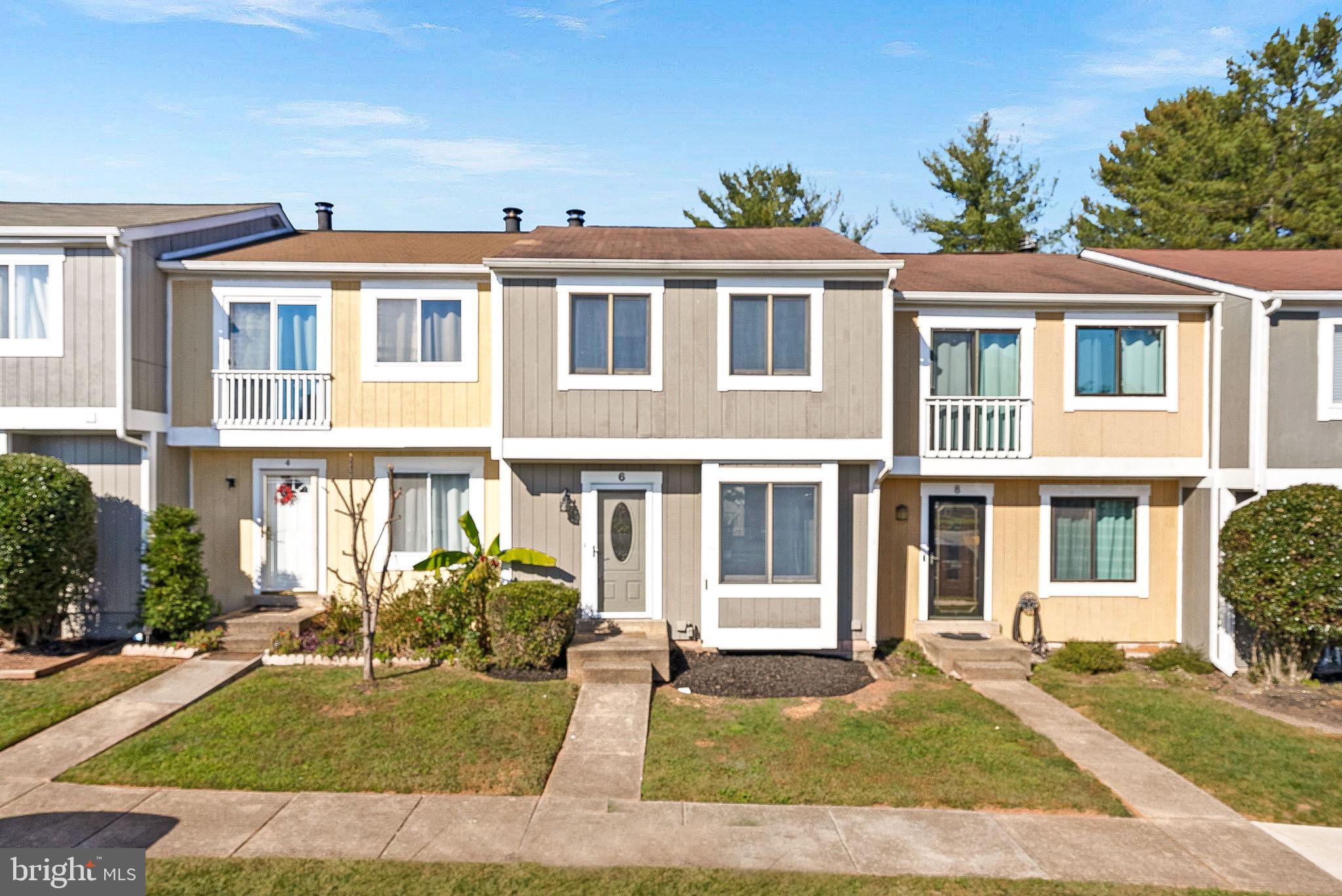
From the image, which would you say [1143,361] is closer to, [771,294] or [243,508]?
[771,294]

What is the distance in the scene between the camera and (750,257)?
11.2 meters

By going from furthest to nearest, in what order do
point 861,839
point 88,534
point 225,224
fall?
1. point 225,224
2. point 88,534
3. point 861,839

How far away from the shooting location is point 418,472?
1272 cm

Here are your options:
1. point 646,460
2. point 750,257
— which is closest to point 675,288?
point 750,257

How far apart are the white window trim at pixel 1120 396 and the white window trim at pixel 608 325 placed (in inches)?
249

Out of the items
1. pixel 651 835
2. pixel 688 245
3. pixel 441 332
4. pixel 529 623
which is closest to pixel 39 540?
pixel 441 332

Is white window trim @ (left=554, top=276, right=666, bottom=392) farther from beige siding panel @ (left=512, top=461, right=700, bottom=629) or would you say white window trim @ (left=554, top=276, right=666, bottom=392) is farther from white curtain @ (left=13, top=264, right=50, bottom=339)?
white curtain @ (left=13, top=264, right=50, bottom=339)

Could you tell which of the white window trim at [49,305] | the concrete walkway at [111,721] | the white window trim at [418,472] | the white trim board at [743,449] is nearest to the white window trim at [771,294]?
the white trim board at [743,449]

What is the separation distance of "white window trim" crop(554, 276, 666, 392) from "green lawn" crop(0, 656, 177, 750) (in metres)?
6.61

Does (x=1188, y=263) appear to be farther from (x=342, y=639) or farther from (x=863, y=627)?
(x=342, y=639)

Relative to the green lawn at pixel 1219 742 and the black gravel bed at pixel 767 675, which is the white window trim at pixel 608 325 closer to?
the black gravel bed at pixel 767 675

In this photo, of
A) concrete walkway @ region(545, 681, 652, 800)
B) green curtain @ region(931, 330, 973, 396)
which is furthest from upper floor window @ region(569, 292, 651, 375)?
green curtain @ region(931, 330, 973, 396)

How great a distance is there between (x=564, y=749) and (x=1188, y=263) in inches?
524

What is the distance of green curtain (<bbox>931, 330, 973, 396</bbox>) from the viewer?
Result: 12.2 metres
